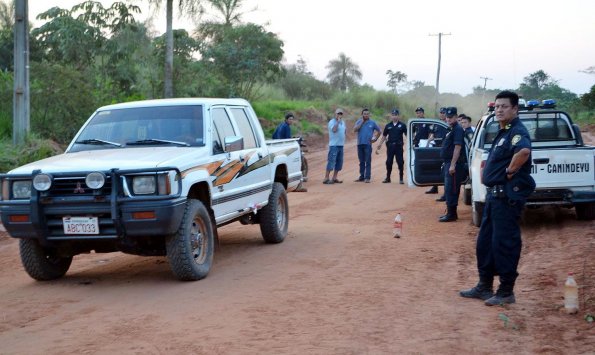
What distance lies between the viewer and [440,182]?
1387cm

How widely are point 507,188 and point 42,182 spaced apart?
14.1ft

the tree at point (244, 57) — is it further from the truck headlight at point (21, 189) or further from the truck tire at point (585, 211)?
the truck headlight at point (21, 189)

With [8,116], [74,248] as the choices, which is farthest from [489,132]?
[8,116]

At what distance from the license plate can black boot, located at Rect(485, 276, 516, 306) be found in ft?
12.1

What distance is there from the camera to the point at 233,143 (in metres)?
8.31

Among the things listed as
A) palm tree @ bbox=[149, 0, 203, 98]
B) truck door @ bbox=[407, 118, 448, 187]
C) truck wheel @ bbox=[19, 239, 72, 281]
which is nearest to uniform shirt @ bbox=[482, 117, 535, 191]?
truck wheel @ bbox=[19, 239, 72, 281]

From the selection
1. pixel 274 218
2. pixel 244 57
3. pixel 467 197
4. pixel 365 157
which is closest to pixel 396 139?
pixel 365 157

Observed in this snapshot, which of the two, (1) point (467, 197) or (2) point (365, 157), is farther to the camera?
(2) point (365, 157)

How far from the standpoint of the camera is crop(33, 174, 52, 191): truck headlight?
7.22m

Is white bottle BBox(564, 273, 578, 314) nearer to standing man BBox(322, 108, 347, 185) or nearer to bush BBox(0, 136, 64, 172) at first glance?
bush BBox(0, 136, 64, 172)

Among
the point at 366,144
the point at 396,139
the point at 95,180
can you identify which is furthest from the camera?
the point at 366,144

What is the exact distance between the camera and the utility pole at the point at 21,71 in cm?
1509

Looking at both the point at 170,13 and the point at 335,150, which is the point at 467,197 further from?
the point at 170,13

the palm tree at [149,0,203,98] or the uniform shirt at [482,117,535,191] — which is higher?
the palm tree at [149,0,203,98]
